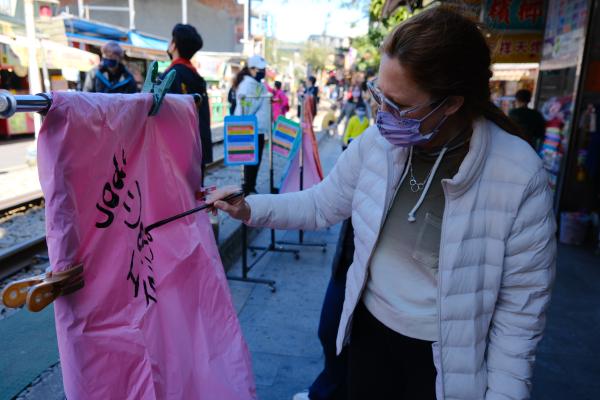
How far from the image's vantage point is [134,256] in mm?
1308

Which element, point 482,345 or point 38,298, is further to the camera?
point 482,345

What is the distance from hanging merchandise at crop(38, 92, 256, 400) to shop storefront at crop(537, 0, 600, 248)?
541cm

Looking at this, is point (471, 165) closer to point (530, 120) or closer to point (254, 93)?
point (530, 120)

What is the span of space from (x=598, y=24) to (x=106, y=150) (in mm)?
6041

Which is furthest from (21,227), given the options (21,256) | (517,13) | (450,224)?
(517,13)

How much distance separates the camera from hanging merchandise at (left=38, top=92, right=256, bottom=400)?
3.47 feet

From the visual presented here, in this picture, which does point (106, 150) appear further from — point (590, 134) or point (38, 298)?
point (590, 134)

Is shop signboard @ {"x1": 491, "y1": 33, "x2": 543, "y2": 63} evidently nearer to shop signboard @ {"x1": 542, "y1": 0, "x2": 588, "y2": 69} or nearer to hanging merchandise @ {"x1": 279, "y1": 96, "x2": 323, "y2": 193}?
shop signboard @ {"x1": 542, "y1": 0, "x2": 588, "y2": 69}

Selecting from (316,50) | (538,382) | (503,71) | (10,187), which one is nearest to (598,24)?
(503,71)

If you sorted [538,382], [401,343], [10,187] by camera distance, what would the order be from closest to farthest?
[401,343]
[538,382]
[10,187]

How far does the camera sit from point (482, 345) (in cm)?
139

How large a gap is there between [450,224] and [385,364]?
1.94ft

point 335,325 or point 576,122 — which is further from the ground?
point 576,122

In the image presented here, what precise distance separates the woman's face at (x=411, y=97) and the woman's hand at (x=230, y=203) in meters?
0.63
